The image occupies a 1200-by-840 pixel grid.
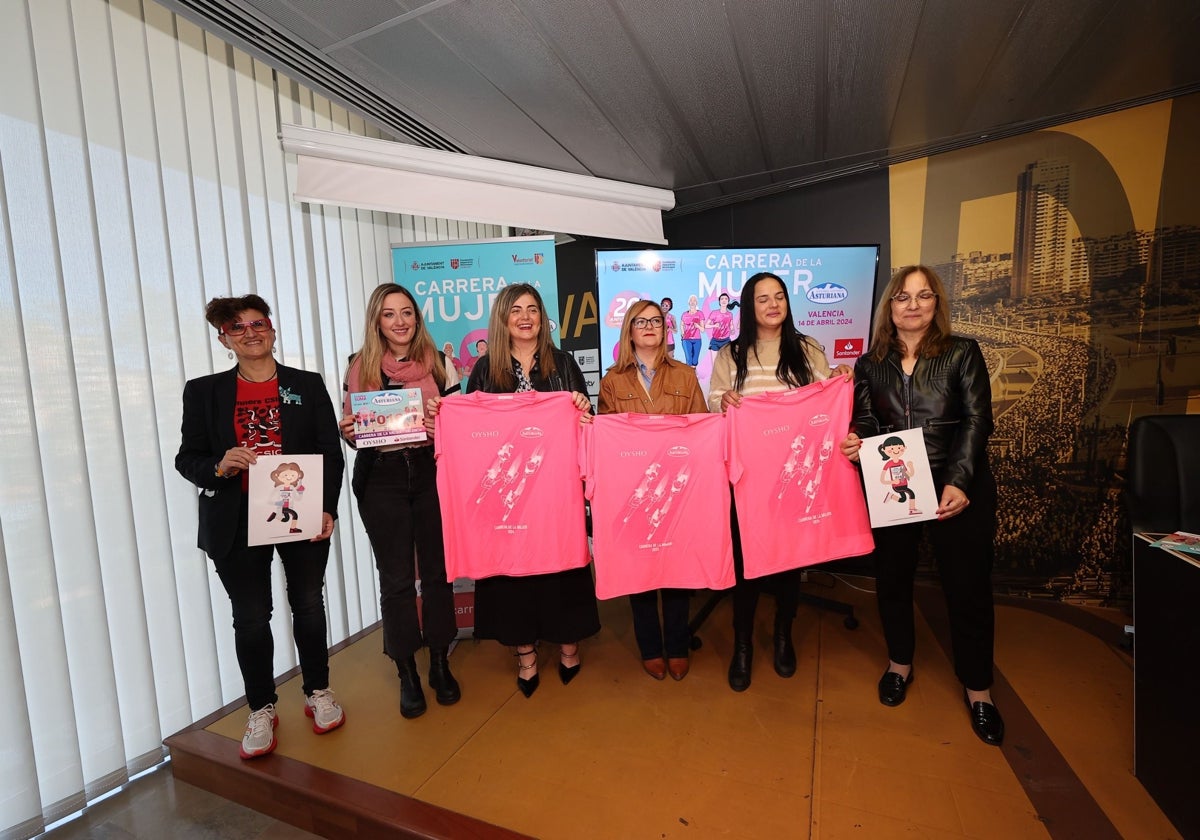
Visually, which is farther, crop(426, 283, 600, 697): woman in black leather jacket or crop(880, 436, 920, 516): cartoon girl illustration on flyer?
crop(426, 283, 600, 697): woman in black leather jacket

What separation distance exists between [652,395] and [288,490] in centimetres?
139

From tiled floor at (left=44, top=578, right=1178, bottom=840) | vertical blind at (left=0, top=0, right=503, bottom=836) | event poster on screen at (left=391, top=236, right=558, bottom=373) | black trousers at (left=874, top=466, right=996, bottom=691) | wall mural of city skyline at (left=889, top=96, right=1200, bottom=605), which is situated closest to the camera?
tiled floor at (left=44, top=578, right=1178, bottom=840)

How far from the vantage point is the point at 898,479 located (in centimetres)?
176

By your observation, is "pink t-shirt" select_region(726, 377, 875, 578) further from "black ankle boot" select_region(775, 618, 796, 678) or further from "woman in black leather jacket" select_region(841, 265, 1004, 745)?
"black ankle boot" select_region(775, 618, 796, 678)

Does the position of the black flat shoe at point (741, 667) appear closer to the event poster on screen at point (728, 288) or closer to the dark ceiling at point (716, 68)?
the event poster on screen at point (728, 288)

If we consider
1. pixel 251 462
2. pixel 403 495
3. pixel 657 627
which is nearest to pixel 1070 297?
pixel 657 627

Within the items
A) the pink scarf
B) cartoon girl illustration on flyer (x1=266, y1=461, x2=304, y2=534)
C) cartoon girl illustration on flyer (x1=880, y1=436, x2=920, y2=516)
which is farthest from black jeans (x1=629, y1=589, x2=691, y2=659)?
cartoon girl illustration on flyer (x1=266, y1=461, x2=304, y2=534)

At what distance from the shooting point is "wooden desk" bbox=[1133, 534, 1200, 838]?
1381mm

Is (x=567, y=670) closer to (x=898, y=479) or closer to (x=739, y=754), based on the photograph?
(x=739, y=754)

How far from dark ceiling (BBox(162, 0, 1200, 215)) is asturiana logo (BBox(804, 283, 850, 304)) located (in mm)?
730

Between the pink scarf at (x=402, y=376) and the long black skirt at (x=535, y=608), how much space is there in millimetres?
833

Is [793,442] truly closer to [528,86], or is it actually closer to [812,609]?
[812,609]

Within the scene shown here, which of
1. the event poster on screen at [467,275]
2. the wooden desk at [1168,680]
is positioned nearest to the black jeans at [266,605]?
the event poster on screen at [467,275]

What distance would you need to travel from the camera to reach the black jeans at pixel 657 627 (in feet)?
7.23
